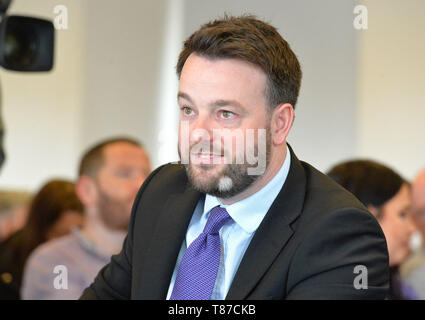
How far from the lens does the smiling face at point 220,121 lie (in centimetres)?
140

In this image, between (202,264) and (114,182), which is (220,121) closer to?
(202,264)

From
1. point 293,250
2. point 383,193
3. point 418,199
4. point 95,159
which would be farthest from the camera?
point 95,159

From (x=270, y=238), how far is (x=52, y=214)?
2.32 m

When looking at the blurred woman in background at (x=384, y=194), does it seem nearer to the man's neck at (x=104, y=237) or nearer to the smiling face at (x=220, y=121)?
the man's neck at (x=104, y=237)

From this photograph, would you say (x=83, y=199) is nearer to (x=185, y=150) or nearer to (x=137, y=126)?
(x=185, y=150)

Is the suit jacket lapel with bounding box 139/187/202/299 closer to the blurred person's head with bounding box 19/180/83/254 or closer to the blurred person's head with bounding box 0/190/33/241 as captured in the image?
the blurred person's head with bounding box 19/180/83/254

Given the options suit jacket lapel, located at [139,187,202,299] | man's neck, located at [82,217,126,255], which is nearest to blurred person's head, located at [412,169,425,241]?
man's neck, located at [82,217,126,255]

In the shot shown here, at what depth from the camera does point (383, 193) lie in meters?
2.58

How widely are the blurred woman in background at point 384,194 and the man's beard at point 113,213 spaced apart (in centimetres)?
93

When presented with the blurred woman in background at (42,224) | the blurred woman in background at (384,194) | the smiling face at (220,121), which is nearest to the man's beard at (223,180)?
the smiling face at (220,121)

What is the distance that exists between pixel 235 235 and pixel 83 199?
1.70 metres

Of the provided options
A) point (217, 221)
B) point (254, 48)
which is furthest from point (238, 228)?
point (254, 48)

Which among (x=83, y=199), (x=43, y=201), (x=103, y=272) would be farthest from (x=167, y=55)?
(x=103, y=272)

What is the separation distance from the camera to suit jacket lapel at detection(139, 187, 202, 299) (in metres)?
1.50
